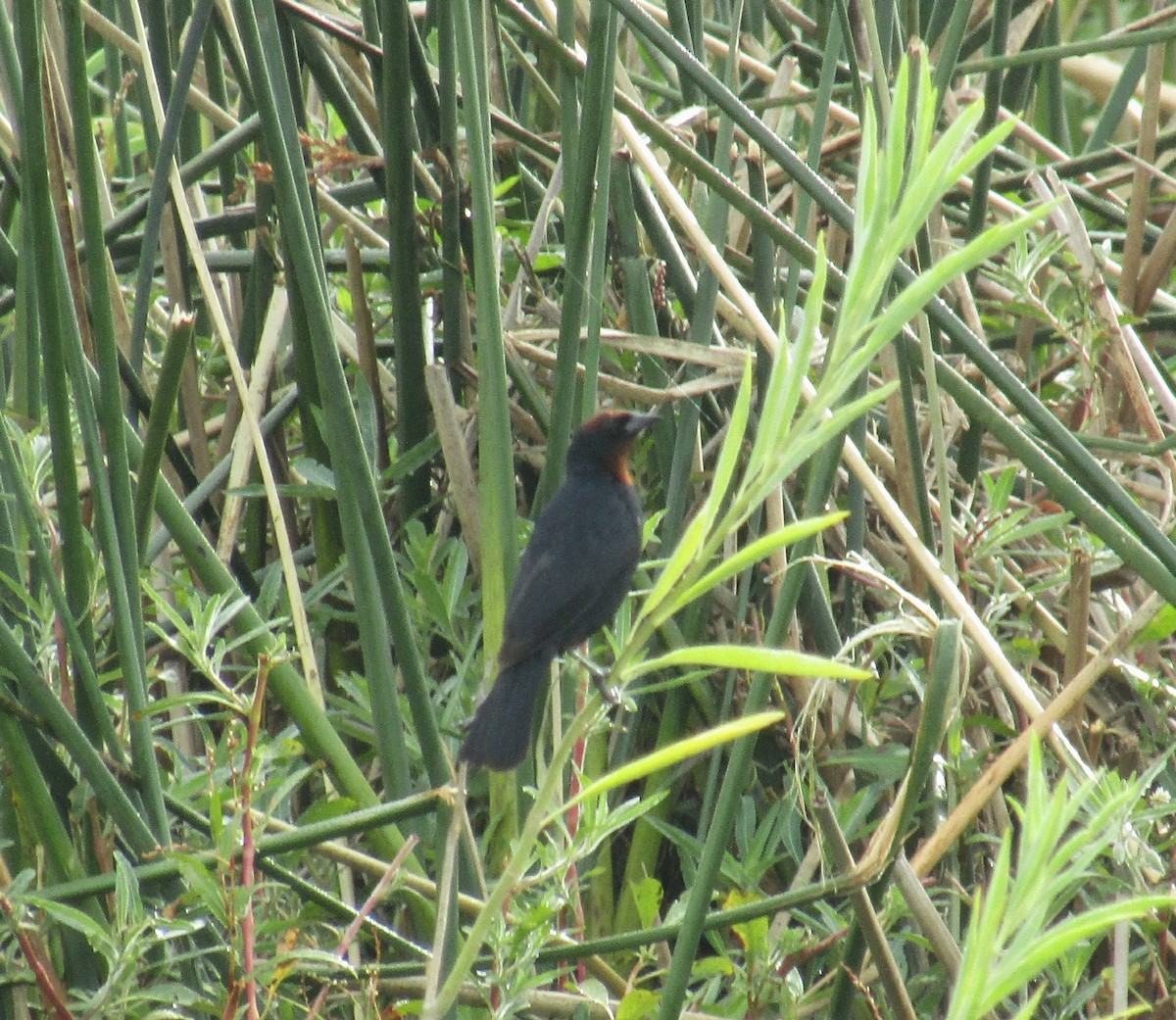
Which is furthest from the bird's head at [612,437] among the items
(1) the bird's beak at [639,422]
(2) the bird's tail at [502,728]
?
(2) the bird's tail at [502,728]

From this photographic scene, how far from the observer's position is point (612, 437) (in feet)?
7.77

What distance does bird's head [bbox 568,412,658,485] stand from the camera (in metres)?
2.29

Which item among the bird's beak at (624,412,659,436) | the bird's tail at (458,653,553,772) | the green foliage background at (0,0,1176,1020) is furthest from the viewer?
the bird's beak at (624,412,659,436)

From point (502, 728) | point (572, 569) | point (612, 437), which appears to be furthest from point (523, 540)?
point (502, 728)

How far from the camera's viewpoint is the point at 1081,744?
2.15 meters

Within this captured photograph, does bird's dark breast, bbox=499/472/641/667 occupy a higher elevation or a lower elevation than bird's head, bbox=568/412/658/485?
lower

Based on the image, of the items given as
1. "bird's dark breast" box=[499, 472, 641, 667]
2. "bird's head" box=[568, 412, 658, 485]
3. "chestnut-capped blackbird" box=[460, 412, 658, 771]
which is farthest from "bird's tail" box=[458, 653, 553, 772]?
"bird's head" box=[568, 412, 658, 485]

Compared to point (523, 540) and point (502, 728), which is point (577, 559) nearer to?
point (523, 540)

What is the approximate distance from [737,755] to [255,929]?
0.58m

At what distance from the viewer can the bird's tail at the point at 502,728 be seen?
1769mm

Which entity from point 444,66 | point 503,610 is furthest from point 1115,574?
point 444,66

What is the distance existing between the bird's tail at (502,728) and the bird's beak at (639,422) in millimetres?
581

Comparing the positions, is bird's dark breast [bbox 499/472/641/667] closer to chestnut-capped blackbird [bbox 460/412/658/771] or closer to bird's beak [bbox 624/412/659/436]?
chestnut-capped blackbird [bbox 460/412/658/771]

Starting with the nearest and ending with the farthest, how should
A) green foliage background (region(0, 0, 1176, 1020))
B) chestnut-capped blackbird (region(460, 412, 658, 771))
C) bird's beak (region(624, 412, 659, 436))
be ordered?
green foliage background (region(0, 0, 1176, 1020)), chestnut-capped blackbird (region(460, 412, 658, 771)), bird's beak (region(624, 412, 659, 436))
